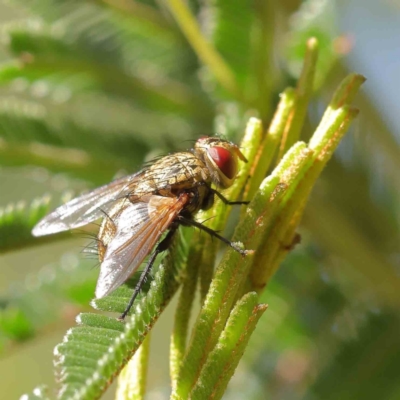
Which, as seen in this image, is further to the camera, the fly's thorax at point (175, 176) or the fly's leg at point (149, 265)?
the fly's thorax at point (175, 176)

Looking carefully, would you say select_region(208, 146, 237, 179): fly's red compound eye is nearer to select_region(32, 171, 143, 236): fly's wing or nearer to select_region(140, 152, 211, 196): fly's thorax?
select_region(140, 152, 211, 196): fly's thorax

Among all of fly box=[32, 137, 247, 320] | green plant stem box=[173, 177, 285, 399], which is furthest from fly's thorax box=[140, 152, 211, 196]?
green plant stem box=[173, 177, 285, 399]

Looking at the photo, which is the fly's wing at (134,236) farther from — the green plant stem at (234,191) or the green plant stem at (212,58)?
the green plant stem at (212,58)

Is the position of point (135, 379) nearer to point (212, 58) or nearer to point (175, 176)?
point (175, 176)

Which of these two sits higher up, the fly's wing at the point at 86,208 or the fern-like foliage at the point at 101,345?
the fly's wing at the point at 86,208

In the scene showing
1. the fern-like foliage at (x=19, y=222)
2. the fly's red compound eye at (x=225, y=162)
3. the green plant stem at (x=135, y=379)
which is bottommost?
the green plant stem at (x=135, y=379)

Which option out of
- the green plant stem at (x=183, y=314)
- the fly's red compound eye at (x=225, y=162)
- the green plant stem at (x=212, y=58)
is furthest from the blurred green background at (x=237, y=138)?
the green plant stem at (x=183, y=314)

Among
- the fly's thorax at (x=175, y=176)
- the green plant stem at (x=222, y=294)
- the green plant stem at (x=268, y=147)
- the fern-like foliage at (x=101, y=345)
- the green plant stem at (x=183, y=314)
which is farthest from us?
the fly's thorax at (x=175, y=176)
